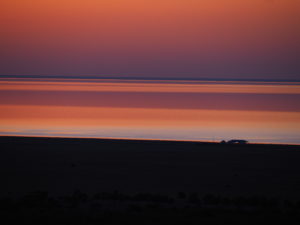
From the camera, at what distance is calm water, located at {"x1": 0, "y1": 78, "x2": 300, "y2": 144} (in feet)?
46.2

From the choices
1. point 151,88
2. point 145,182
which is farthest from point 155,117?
point 151,88

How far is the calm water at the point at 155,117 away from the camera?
14094 mm

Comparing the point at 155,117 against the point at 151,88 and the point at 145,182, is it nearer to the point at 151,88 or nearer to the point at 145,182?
the point at 145,182

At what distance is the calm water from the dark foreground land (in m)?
1.65

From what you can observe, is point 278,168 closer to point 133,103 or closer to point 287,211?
point 287,211

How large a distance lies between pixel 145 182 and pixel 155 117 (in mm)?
8573

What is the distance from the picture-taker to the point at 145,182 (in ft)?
27.5

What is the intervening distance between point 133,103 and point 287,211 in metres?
14.7

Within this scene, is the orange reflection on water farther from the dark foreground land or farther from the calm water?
the dark foreground land

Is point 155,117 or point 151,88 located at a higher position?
point 151,88

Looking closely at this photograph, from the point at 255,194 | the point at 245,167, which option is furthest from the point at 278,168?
the point at 255,194

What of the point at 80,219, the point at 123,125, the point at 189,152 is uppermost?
the point at 123,125

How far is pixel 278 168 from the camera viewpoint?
9750 millimetres

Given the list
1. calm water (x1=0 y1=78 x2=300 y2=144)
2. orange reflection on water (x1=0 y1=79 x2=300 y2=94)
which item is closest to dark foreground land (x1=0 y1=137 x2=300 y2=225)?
calm water (x1=0 y1=78 x2=300 y2=144)
